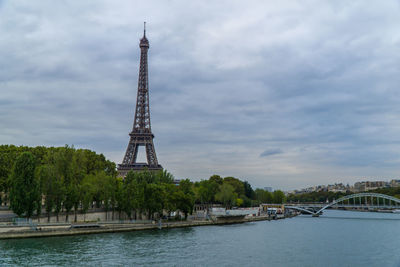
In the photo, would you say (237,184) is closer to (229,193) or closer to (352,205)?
(229,193)

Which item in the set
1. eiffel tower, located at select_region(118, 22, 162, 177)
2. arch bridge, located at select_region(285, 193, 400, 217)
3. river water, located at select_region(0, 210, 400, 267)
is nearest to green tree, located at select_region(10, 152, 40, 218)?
river water, located at select_region(0, 210, 400, 267)

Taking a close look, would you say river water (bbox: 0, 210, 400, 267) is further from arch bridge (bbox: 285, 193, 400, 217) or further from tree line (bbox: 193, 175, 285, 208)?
arch bridge (bbox: 285, 193, 400, 217)

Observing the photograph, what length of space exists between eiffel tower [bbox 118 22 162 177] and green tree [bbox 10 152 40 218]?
4008 centimetres

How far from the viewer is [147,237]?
39125 millimetres

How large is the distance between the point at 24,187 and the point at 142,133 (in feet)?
151

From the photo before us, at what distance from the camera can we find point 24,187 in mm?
37562

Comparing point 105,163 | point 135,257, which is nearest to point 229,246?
point 135,257

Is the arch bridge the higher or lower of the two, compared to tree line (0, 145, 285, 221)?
lower

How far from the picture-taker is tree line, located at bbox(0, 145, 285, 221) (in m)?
38.1

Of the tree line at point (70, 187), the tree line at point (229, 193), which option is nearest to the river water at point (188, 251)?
the tree line at point (70, 187)

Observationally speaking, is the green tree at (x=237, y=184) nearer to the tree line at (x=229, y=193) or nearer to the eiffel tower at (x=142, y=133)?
the tree line at (x=229, y=193)

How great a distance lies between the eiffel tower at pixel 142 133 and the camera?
80.0 m

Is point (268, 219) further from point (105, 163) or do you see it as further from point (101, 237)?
point (101, 237)

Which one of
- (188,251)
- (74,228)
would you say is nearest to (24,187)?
(74,228)
